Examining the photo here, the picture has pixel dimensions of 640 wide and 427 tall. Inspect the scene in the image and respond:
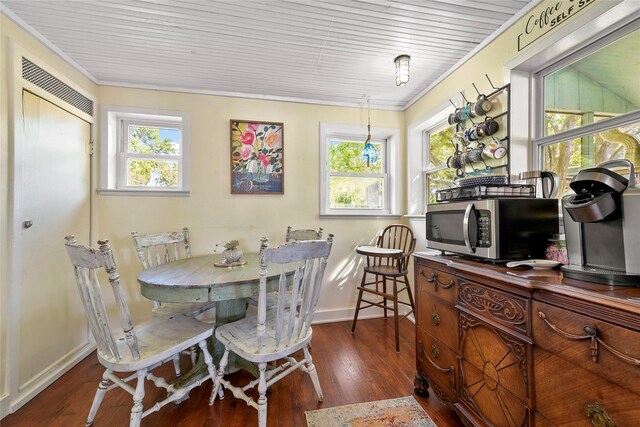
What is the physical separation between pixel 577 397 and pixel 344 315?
6.96ft

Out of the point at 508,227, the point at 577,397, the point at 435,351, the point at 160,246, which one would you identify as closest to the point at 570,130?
the point at 508,227

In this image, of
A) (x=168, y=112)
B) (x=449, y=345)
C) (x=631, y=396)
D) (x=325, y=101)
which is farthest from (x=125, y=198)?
(x=631, y=396)

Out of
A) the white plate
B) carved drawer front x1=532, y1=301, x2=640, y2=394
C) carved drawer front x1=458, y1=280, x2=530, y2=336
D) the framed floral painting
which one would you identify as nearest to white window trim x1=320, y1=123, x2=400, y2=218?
the framed floral painting

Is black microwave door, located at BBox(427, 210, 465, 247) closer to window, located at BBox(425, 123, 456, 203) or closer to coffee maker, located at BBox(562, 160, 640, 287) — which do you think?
coffee maker, located at BBox(562, 160, 640, 287)

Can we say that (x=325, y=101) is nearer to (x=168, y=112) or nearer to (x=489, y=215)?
(x=168, y=112)

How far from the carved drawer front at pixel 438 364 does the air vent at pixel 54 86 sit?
10.0ft

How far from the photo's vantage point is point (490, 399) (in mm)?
1103

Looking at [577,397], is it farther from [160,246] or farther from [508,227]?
[160,246]

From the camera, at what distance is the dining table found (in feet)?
4.50

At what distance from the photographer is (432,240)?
1.69 metres

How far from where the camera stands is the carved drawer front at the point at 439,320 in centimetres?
131

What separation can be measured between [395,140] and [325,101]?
0.91 meters

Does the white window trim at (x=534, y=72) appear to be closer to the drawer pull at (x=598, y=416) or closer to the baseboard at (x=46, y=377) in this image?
the drawer pull at (x=598, y=416)

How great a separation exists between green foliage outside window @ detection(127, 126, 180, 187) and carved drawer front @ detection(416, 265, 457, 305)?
244 centimetres
